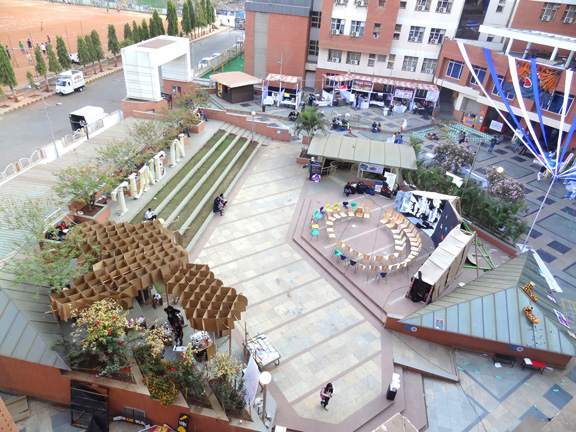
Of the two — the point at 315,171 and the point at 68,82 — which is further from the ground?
the point at 68,82

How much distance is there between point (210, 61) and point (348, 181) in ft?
97.1

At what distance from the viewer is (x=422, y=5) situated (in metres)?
39.0

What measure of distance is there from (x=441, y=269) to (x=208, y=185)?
15.0 m

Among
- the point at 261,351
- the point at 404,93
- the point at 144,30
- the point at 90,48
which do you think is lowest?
the point at 261,351

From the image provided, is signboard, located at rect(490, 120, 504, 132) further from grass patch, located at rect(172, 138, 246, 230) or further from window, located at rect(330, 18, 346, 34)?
grass patch, located at rect(172, 138, 246, 230)

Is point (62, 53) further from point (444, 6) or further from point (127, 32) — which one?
point (444, 6)

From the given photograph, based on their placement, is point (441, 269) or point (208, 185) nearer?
point (441, 269)

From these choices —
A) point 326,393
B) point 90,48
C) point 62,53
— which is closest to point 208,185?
point 326,393

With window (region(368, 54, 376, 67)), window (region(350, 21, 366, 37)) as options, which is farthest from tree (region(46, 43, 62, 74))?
window (region(368, 54, 376, 67))

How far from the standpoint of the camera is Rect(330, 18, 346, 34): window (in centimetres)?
4016

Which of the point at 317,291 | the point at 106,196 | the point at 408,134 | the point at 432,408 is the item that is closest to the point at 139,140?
the point at 106,196

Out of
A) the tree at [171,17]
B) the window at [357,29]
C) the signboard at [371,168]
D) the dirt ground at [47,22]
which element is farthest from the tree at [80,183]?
the tree at [171,17]

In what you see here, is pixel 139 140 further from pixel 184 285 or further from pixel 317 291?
pixel 317 291

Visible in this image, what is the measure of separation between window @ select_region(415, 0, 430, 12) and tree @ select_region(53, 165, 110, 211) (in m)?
35.1
